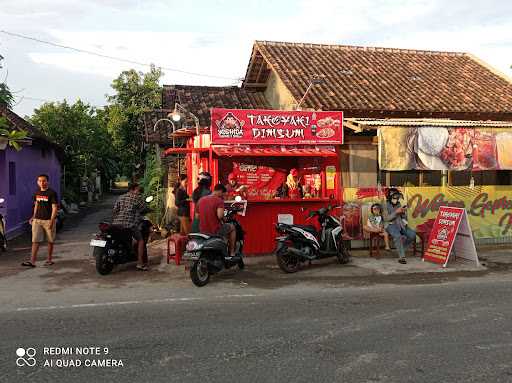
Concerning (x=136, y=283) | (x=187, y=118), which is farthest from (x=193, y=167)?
(x=136, y=283)

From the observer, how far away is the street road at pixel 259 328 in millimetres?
4293

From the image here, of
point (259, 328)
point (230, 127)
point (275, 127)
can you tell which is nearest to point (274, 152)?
point (275, 127)

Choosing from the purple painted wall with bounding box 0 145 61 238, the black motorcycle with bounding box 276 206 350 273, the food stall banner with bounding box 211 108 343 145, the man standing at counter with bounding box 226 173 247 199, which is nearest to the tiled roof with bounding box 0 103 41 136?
the purple painted wall with bounding box 0 145 61 238

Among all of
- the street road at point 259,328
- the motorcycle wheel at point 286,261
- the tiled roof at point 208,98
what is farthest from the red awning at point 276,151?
the tiled roof at point 208,98

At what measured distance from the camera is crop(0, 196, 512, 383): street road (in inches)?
169

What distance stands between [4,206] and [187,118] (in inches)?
291

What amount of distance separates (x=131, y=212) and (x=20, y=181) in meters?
9.01

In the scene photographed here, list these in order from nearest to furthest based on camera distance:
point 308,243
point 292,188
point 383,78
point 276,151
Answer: point 308,243, point 276,151, point 292,188, point 383,78

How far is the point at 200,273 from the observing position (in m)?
7.84

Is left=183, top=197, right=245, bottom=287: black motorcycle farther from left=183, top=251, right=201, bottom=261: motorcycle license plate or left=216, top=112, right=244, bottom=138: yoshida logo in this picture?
left=216, top=112, right=244, bottom=138: yoshida logo

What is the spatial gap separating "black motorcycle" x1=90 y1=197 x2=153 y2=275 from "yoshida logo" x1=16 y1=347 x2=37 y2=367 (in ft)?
12.8

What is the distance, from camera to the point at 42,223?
946 centimetres

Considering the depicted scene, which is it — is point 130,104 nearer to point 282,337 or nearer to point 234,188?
point 234,188

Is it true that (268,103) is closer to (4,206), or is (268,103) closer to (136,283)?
(4,206)
